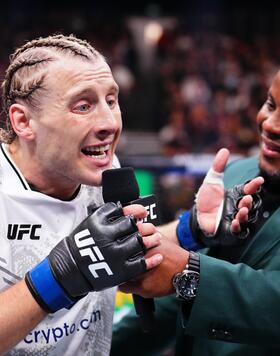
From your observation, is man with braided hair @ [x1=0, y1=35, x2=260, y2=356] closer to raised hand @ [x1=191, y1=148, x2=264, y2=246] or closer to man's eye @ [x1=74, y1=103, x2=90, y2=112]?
man's eye @ [x1=74, y1=103, x2=90, y2=112]

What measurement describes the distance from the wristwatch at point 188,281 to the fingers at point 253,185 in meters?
0.32

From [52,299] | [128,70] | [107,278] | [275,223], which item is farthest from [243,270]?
[128,70]

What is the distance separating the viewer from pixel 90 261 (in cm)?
151

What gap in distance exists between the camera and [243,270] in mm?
1821

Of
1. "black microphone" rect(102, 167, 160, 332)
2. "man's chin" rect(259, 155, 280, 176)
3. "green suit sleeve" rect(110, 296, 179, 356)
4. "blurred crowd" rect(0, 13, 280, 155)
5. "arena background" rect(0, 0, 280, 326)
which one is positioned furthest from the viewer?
"arena background" rect(0, 0, 280, 326)

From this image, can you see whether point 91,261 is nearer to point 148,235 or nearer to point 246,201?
point 148,235

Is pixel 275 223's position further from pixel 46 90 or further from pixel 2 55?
pixel 2 55

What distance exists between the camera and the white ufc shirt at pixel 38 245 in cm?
171

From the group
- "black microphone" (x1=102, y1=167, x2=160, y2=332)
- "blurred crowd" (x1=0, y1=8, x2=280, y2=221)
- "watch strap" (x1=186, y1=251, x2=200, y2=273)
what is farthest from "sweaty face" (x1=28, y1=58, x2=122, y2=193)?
"blurred crowd" (x1=0, y1=8, x2=280, y2=221)

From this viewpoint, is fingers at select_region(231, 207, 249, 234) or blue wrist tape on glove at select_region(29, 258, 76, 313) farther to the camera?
fingers at select_region(231, 207, 249, 234)

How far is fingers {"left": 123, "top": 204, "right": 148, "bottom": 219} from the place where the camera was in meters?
1.58

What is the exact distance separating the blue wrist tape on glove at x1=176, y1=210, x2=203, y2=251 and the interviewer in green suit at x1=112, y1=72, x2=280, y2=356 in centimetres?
6

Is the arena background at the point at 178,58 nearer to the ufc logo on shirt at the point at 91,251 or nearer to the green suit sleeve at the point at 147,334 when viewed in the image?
the green suit sleeve at the point at 147,334

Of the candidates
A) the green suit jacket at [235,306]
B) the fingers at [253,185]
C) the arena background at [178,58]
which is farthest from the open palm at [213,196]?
the arena background at [178,58]
